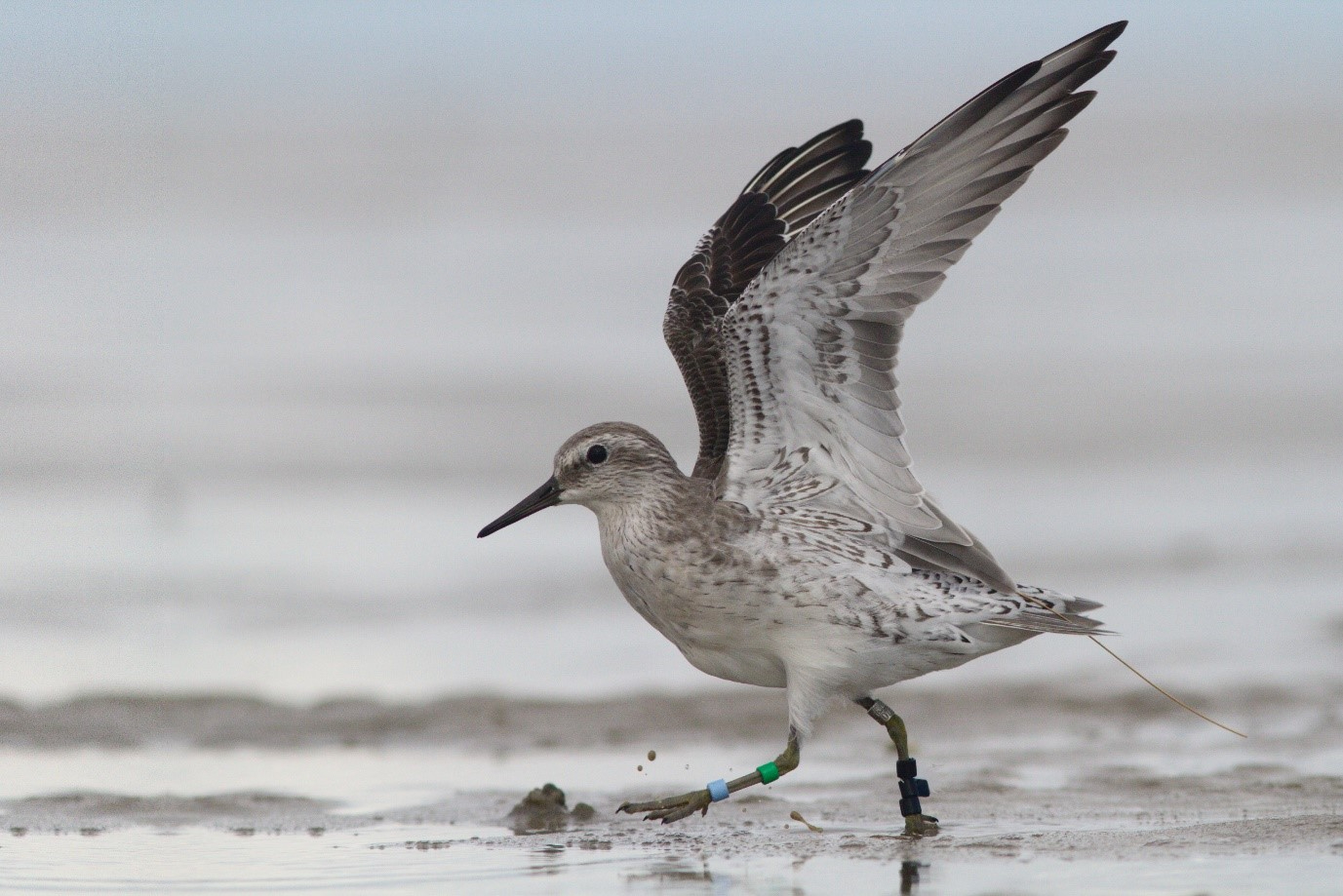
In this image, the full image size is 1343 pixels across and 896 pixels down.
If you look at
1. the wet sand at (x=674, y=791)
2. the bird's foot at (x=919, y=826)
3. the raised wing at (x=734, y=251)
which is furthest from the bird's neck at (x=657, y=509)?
the bird's foot at (x=919, y=826)

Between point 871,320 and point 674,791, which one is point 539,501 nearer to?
point 674,791

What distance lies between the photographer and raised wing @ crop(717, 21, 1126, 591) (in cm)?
581

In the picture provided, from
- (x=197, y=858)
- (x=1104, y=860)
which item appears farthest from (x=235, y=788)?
(x=1104, y=860)

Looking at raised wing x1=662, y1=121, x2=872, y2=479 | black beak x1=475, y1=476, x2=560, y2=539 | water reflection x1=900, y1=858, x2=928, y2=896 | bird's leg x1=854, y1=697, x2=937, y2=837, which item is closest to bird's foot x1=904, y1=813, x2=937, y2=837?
bird's leg x1=854, y1=697, x2=937, y2=837

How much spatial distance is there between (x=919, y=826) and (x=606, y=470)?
1688mm

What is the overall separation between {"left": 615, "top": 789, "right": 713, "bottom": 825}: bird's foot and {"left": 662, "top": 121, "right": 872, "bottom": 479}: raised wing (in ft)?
4.10

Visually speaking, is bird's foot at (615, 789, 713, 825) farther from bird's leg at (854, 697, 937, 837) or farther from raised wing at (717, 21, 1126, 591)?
raised wing at (717, 21, 1126, 591)

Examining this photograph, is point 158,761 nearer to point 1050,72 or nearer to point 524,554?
point 524,554

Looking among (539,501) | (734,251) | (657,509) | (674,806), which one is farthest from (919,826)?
(734,251)

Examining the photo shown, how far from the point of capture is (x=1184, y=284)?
17.8 metres

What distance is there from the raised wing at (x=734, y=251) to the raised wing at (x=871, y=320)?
477mm

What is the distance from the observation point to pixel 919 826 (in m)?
6.04

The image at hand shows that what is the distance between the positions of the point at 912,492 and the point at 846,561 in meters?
0.34

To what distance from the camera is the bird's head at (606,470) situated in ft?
21.3
